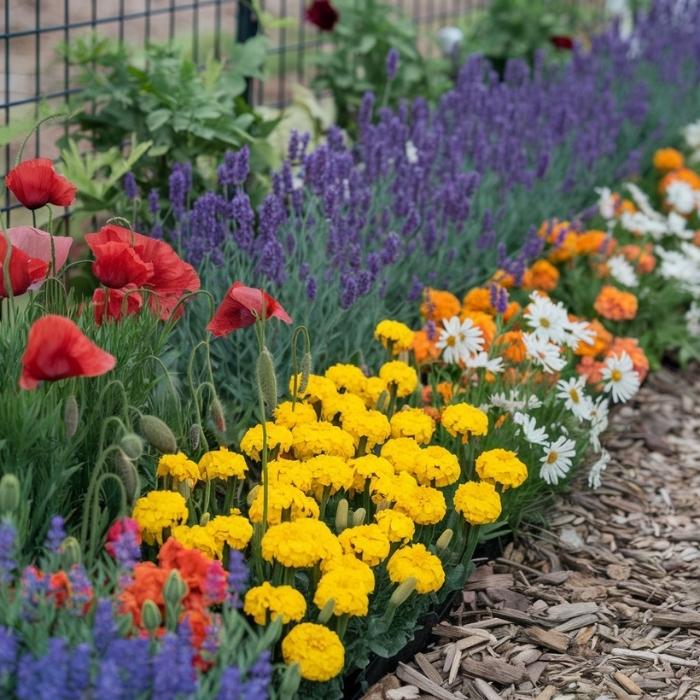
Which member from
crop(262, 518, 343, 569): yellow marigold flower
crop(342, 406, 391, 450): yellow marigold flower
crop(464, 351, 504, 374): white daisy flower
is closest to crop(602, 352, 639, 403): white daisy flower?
crop(464, 351, 504, 374): white daisy flower

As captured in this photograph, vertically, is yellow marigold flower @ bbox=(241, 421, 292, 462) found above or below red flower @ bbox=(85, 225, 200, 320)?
below

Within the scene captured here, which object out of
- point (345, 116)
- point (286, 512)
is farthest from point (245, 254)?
point (345, 116)

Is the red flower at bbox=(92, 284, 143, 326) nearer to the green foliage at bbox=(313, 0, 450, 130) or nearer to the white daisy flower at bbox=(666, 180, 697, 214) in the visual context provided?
→ the green foliage at bbox=(313, 0, 450, 130)

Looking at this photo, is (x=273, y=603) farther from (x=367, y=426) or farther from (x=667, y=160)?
(x=667, y=160)

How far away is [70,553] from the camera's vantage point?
206cm

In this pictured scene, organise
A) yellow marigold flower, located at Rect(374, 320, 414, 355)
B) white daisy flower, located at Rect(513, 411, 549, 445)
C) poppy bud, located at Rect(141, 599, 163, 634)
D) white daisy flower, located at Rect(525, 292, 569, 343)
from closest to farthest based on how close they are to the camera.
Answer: poppy bud, located at Rect(141, 599, 163, 634)
white daisy flower, located at Rect(513, 411, 549, 445)
yellow marigold flower, located at Rect(374, 320, 414, 355)
white daisy flower, located at Rect(525, 292, 569, 343)

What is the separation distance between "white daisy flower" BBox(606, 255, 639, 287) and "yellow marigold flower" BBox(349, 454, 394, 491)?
197 centimetres

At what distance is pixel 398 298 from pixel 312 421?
1.24m

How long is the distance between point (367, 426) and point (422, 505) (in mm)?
271

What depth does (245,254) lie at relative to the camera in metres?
3.49

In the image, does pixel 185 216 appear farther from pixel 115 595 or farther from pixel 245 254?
pixel 115 595

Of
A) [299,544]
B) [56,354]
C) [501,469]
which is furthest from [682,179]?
[56,354]

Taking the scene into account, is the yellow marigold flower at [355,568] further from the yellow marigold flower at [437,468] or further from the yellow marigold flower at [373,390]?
the yellow marigold flower at [373,390]

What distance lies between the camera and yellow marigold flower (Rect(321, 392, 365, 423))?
9.18 feet
